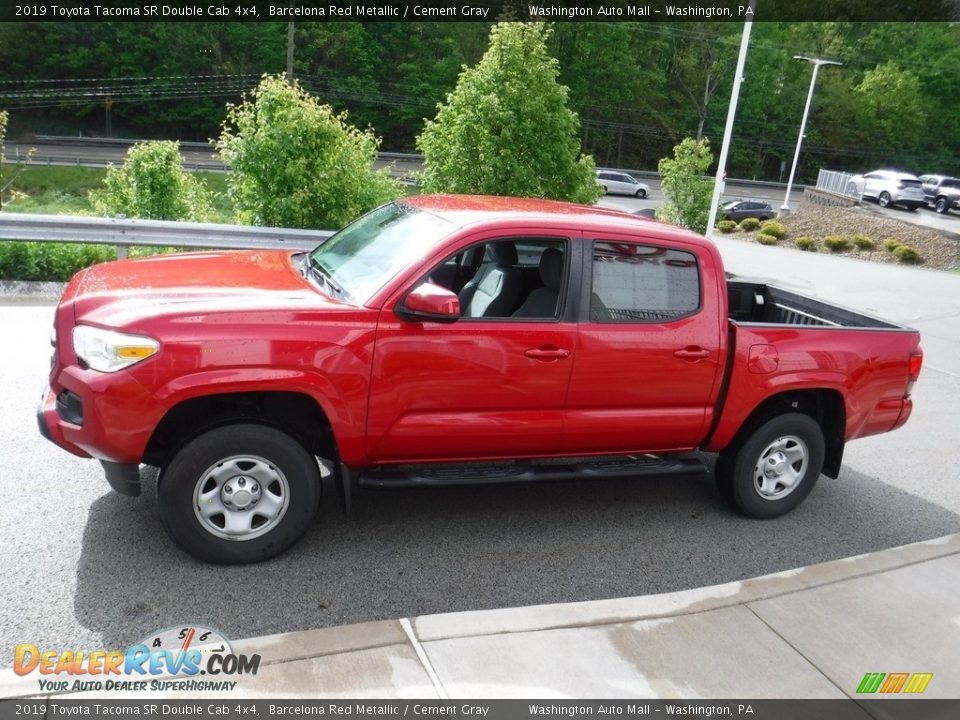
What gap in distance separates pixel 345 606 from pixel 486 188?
Answer: 11011mm

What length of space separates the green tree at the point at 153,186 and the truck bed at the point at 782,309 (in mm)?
9277

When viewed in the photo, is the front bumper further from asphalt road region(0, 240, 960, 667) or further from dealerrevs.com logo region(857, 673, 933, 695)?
dealerrevs.com logo region(857, 673, 933, 695)

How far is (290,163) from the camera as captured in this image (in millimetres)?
11609

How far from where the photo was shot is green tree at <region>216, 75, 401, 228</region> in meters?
11.5

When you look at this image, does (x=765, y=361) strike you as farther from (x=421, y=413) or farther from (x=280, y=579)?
(x=280, y=579)

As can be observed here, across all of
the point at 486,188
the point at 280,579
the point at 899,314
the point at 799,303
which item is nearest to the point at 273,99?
the point at 486,188

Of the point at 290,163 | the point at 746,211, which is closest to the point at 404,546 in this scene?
the point at 290,163

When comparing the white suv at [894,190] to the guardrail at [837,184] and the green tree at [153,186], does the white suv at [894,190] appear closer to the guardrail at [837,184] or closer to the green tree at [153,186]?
the guardrail at [837,184]

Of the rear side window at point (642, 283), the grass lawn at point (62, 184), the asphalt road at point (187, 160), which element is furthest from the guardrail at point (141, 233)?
the asphalt road at point (187, 160)

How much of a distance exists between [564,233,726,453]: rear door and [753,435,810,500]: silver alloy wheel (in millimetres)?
596

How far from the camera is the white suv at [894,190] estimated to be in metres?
40.5

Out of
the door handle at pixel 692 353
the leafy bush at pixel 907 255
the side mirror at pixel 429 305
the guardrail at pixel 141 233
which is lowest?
the leafy bush at pixel 907 255

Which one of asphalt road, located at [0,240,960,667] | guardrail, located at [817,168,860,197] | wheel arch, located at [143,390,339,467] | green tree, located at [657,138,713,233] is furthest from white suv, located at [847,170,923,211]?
wheel arch, located at [143,390,339,467]

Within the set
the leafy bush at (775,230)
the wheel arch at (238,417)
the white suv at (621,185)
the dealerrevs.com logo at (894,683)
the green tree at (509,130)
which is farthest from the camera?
the white suv at (621,185)
